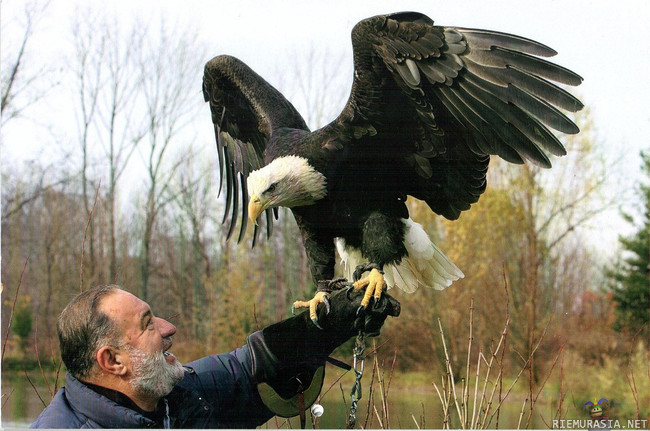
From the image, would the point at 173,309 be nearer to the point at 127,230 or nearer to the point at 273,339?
the point at 127,230

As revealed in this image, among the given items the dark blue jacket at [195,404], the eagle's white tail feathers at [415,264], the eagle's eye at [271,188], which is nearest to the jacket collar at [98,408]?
the dark blue jacket at [195,404]

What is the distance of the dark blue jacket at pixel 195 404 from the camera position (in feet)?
4.20

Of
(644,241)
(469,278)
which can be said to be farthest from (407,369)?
(644,241)

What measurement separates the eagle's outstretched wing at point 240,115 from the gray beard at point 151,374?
2.87 ft

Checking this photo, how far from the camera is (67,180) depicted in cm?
369

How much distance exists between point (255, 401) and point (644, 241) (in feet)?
7.99

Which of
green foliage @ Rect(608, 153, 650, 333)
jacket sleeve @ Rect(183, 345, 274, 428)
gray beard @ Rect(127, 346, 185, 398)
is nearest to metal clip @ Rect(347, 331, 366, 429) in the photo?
jacket sleeve @ Rect(183, 345, 274, 428)

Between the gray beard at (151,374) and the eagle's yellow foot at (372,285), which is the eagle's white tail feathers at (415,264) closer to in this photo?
the eagle's yellow foot at (372,285)

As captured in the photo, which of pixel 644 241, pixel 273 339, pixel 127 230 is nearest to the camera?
pixel 273 339

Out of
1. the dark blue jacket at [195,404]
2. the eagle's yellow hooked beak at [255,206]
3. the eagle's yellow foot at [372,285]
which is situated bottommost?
the dark blue jacket at [195,404]

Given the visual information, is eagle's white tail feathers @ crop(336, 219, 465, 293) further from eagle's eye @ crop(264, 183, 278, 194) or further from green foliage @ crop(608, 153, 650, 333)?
green foliage @ crop(608, 153, 650, 333)

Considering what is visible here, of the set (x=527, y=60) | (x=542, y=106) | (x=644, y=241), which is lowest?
(x=644, y=241)

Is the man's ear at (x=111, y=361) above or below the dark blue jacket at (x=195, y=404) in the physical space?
above

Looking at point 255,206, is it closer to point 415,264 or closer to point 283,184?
point 283,184
